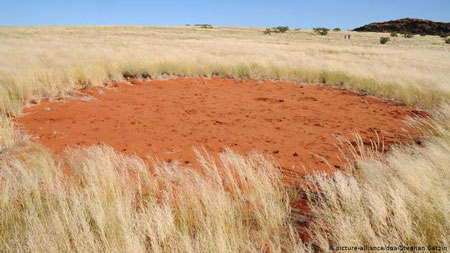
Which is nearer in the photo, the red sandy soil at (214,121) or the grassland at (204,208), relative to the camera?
the grassland at (204,208)

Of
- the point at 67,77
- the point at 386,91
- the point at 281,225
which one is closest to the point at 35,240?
the point at 281,225

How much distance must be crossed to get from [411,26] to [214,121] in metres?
84.1

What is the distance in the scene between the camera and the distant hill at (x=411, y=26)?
218ft

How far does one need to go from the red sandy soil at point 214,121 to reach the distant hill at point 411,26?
69.9 meters

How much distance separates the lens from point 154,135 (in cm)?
535

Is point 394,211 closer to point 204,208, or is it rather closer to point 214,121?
point 204,208

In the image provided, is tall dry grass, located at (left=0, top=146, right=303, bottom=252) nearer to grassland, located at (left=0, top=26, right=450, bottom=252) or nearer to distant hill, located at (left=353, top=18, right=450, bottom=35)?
grassland, located at (left=0, top=26, right=450, bottom=252)

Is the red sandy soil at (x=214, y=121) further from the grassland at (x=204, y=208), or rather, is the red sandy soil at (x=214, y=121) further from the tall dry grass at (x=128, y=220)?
the tall dry grass at (x=128, y=220)

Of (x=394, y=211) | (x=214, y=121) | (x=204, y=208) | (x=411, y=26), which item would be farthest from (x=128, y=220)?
(x=411, y=26)

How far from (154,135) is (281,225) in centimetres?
337

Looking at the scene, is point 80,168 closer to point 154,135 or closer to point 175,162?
point 175,162

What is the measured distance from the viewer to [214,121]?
623 cm

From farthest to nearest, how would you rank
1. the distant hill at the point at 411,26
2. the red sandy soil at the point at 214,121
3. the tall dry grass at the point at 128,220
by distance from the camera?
1. the distant hill at the point at 411,26
2. the red sandy soil at the point at 214,121
3. the tall dry grass at the point at 128,220

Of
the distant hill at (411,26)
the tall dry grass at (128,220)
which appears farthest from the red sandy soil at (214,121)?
the distant hill at (411,26)
